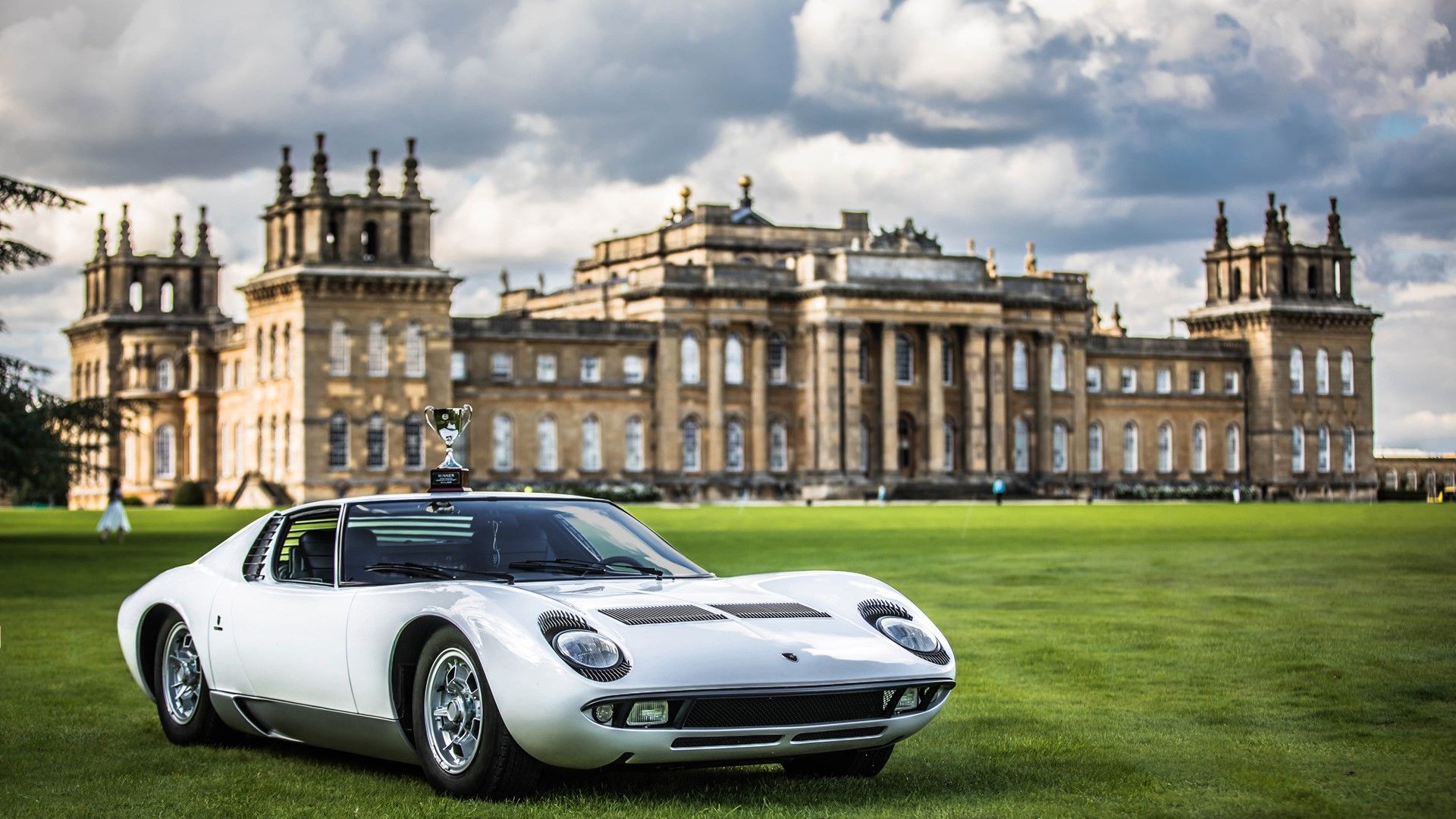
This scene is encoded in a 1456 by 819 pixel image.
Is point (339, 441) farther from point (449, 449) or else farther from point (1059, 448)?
point (449, 449)

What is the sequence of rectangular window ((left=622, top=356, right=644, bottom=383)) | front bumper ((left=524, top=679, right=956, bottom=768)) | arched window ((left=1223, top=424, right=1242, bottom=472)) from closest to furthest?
front bumper ((left=524, top=679, right=956, bottom=768)), rectangular window ((left=622, top=356, right=644, bottom=383)), arched window ((left=1223, top=424, right=1242, bottom=472))

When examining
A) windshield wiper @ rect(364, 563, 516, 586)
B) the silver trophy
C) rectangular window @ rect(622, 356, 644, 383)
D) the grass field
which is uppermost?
rectangular window @ rect(622, 356, 644, 383)

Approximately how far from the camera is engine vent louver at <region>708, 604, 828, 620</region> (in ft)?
29.9

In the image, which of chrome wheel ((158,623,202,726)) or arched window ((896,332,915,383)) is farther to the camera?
arched window ((896,332,915,383))

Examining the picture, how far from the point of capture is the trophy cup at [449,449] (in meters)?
10.6

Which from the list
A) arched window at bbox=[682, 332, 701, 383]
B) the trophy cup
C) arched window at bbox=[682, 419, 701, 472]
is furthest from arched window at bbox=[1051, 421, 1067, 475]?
the trophy cup

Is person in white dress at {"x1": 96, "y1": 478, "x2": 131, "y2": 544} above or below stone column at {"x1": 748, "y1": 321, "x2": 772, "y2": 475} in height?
below

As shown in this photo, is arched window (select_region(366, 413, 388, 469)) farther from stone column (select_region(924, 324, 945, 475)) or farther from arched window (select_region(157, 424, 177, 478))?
stone column (select_region(924, 324, 945, 475))

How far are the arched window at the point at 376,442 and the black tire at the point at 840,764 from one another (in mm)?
69227

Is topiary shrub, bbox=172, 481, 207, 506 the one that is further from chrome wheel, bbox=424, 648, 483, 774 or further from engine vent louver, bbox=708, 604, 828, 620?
engine vent louver, bbox=708, 604, 828, 620

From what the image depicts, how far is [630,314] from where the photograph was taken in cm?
8912

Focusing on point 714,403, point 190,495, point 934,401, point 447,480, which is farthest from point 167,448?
point 447,480

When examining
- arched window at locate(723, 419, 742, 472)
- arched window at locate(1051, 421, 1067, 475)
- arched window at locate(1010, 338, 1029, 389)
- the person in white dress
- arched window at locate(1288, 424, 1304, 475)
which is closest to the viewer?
the person in white dress

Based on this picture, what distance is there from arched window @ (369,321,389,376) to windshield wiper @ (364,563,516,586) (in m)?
68.4
